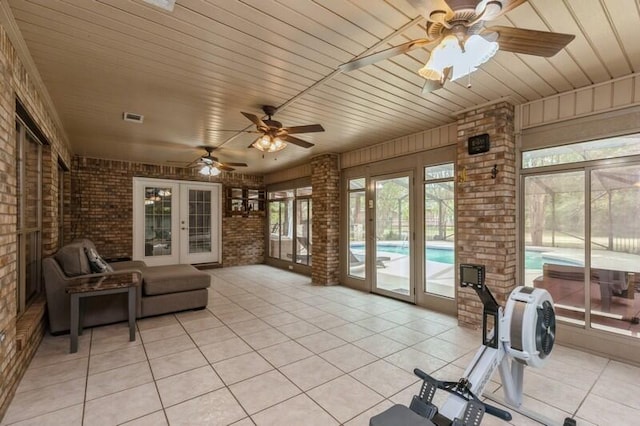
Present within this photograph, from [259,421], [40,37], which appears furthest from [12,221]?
[259,421]

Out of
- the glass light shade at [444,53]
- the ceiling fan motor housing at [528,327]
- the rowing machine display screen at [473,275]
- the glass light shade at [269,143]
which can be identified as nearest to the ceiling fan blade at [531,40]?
the glass light shade at [444,53]

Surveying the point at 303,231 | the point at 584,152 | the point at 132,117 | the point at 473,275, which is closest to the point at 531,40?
the point at 473,275

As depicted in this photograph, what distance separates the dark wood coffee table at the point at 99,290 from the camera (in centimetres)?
304

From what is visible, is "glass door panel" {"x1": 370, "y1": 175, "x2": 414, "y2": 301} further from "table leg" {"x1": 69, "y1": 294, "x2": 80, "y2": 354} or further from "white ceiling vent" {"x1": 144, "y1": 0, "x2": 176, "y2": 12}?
"table leg" {"x1": 69, "y1": 294, "x2": 80, "y2": 354}

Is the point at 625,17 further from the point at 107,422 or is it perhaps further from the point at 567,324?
the point at 107,422

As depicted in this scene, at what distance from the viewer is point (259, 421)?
2.04 metres

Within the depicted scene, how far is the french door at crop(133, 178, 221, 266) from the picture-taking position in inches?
289

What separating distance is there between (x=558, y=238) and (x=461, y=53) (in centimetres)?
281

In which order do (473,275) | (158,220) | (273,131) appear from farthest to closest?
(158,220)
(273,131)
(473,275)

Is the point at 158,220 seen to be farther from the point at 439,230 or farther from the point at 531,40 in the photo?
the point at 531,40

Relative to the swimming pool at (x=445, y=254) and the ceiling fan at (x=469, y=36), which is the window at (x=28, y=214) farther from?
the swimming pool at (x=445, y=254)

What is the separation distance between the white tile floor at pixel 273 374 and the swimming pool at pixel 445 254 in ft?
2.79

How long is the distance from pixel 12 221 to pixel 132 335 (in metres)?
1.64

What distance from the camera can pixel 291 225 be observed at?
804 centimetres
